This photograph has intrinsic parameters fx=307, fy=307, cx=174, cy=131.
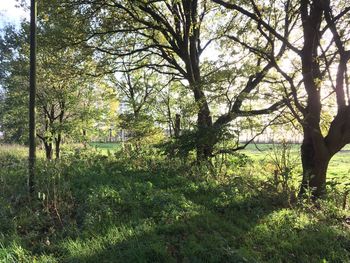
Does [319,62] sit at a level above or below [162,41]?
below

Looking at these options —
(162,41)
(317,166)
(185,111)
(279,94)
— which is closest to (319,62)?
(279,94)

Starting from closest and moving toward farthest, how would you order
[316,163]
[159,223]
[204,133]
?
[159,223] → [316,163] → [204,133]

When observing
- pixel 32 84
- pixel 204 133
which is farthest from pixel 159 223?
pixel 204 133

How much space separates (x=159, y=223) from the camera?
4.89m

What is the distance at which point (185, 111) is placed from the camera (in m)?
10.1

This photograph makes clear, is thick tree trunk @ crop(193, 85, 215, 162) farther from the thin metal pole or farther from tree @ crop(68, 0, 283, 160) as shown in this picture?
the thin metal pole

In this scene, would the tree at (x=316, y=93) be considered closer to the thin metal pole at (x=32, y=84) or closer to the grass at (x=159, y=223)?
the grass at (x=159, y=223)

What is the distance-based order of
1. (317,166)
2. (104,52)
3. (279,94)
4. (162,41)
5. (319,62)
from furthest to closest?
(162,41) < (104,52) < (279,94) < (319,62) < (317,166)

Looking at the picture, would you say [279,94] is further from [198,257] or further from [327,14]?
[198,257]

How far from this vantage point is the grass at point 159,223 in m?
4.06

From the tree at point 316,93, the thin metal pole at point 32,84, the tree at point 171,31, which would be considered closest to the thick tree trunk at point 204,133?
the tree at point 171,31

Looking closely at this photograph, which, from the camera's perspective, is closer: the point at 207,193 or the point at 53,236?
the point at 53,236

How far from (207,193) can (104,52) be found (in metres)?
8.58

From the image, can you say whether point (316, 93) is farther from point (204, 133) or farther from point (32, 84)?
point (32, 84)
